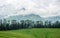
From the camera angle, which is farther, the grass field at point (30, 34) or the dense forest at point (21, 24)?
the dense forest at point (21, 24)

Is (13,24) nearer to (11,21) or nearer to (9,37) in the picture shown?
(11,21)

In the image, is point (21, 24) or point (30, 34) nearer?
point (30, 34)

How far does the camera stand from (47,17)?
2247cm

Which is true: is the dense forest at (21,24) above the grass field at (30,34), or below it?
above

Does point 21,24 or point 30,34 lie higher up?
point 21,24

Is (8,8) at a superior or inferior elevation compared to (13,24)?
superior

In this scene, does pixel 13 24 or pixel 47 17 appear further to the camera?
pixel 13 24

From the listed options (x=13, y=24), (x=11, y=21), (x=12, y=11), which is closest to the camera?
(x=12, y=11)

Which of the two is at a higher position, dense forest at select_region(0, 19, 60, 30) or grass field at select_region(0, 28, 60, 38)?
dense forest at select_region(0, 19, 60, 30)

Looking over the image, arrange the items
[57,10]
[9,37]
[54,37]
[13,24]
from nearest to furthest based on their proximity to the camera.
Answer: [9,37] → [54,37] → [57,10] → [13,24]

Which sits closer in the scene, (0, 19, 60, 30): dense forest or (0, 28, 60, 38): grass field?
(0, 28, 60, 38): grass field

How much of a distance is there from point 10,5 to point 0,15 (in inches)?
111

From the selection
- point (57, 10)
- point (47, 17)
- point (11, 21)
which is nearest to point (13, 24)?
point (11, 21)

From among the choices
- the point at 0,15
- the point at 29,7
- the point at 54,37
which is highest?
the point at 29,7
